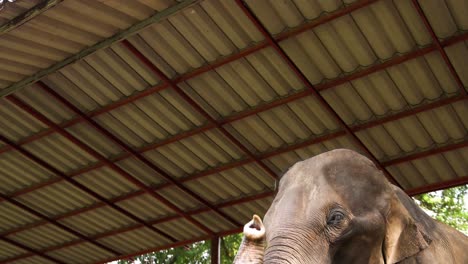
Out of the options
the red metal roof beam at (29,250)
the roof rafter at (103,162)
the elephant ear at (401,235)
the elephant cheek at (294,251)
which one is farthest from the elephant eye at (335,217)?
the red metal roof beam at (29,250)

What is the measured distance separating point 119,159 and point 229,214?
9.11ft

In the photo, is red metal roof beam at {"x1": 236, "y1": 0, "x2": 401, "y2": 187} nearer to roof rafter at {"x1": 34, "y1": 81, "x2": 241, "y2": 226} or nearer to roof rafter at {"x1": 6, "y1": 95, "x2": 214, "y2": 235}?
roof rafter at {"x1": 34, "y1": 81, "x2": 241, "y2": 226}

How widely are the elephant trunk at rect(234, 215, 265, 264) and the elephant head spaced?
0.14m

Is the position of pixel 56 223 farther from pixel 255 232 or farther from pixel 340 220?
pixel 255 232


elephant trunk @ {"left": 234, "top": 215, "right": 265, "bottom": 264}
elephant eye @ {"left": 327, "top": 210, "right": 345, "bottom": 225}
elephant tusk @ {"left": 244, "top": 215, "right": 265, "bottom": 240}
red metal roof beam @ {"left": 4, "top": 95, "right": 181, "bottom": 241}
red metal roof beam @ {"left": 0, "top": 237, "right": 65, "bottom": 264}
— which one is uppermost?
red metal roof beam @ {"left": 0, "top": 237, "right": 65, "bottom": 264}

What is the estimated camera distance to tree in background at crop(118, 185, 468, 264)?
787 inches

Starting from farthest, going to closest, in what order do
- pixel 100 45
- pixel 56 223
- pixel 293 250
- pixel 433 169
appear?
pixel 56 223 → pixel 433 169 → pixel 100 45 → pixel 293 250

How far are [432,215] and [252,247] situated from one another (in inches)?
696

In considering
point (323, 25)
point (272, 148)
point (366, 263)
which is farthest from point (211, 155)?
point (366, 263)

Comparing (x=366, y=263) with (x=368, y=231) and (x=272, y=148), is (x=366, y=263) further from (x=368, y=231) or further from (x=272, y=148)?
(x=272, y=148)

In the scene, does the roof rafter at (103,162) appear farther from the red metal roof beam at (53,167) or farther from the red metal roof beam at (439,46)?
the red metal roof beam at (439,46)

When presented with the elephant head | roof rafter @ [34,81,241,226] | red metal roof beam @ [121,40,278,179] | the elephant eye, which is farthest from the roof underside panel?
the elephant eye

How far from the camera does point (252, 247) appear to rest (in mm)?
3504

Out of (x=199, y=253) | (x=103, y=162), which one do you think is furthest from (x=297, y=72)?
(x=199, y=253)
